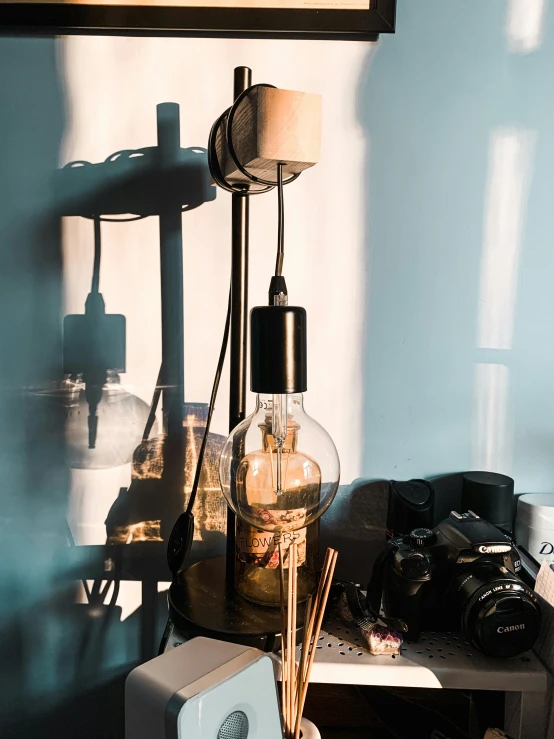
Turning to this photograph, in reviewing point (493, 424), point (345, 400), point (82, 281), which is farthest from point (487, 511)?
point (82, 281)

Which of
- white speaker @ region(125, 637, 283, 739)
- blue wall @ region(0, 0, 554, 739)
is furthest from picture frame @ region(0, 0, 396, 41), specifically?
white speaker @ region(125, 637, 283, 739)

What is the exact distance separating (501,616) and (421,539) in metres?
0.12

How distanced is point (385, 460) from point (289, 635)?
36 centimetres

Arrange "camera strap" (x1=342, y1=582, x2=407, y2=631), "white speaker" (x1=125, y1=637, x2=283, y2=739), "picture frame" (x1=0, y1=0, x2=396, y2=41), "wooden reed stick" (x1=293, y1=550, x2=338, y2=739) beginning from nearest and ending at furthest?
"white speaker" (x1=125, y1=637, x2=283, y2=739) < "wooden reed stick" (x1=293, y1=550, x2=338, y2=739) < "camera strap" (x1=342, y1=582, x2=407, y2=631) < "picture frame" (x1=0, y1=0, x2=396, y2=41)

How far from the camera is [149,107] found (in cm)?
80

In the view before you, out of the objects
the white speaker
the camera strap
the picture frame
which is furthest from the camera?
the picture frame

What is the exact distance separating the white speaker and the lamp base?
13 centimetres

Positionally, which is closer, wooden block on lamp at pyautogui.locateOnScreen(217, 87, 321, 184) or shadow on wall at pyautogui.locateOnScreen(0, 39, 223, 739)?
wooden block on lamp at pyautogui.locateOnScreen(217, 87, 321, 184)

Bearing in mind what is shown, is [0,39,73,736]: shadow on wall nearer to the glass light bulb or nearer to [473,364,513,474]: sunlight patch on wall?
the glass light bulb

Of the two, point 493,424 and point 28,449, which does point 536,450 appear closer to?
point 493,424

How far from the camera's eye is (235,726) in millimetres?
463

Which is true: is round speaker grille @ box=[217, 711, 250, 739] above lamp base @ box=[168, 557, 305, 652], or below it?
above

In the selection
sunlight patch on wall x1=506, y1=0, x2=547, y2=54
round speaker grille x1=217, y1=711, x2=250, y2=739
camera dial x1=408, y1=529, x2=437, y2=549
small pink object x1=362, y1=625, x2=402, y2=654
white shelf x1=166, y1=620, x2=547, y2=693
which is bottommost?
white shelf x1=166, y1=620, x2=547, y2=693

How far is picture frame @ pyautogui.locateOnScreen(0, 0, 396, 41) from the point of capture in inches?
30.3
